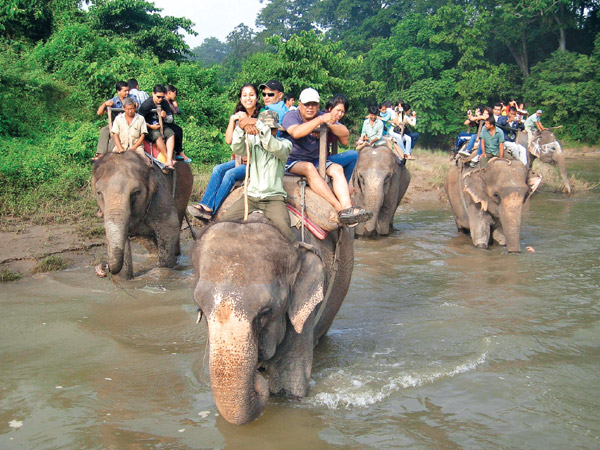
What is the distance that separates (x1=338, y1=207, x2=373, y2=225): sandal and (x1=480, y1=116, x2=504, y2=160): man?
5721 mm

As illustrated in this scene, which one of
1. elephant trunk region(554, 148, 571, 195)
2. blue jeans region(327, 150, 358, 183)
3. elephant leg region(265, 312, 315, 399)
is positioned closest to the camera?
elephant leg region(265, 312, 315, 399)

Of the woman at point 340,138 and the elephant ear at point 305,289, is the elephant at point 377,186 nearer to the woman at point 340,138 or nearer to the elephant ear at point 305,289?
the woman at point 340,138

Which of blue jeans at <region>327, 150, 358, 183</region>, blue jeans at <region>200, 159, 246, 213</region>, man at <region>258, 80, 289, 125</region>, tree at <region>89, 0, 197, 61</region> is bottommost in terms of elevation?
blue jeans at <region>200, 159, 246, 213</region>

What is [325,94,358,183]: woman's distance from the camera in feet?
16.1

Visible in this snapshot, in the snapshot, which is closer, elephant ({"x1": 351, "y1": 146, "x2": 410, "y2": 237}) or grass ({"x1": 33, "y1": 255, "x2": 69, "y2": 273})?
grass ({"x1": 33, "y1": 255, "x2": 69, "y2": 273})

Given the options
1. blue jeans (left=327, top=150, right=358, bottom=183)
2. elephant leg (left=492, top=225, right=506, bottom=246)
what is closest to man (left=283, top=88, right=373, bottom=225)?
blue jeans (left=327, top=150, right=358, bottom=183)

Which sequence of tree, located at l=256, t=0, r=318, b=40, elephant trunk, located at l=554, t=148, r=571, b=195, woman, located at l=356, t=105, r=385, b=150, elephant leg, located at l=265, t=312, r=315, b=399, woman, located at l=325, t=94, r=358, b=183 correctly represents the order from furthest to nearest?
tree, located at l=256, t=0, r=318, b=40 < elephant trunk, located at l=554, t=148, r=571, b=195 < woman, located at l=356, t=105, r=385, b=150 < woman, located at l=325, t=94, r=358, b=183 < elephant leg, located at l=265, t=312, r=315, b=399

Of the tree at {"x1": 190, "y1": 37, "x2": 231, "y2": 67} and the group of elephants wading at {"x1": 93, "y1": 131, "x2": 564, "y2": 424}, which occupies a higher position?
the tree at {"x1": 190, "y1": 37, "x2": 231, "y2": 67}

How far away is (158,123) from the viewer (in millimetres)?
8133

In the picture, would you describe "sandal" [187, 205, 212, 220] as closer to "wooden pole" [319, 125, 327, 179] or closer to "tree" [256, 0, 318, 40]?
"wooden pole" [319, 125, 327, 179]

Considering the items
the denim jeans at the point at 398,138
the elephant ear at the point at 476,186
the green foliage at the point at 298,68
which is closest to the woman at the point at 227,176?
the elephant ear at the point at 476,186

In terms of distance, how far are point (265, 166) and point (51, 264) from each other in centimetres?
426

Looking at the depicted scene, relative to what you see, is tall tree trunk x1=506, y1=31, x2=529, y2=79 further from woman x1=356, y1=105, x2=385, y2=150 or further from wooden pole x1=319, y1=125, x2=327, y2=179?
wooden pole x1=319, y1=125, x2=327, y2=179

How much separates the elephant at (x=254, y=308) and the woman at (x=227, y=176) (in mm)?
790
